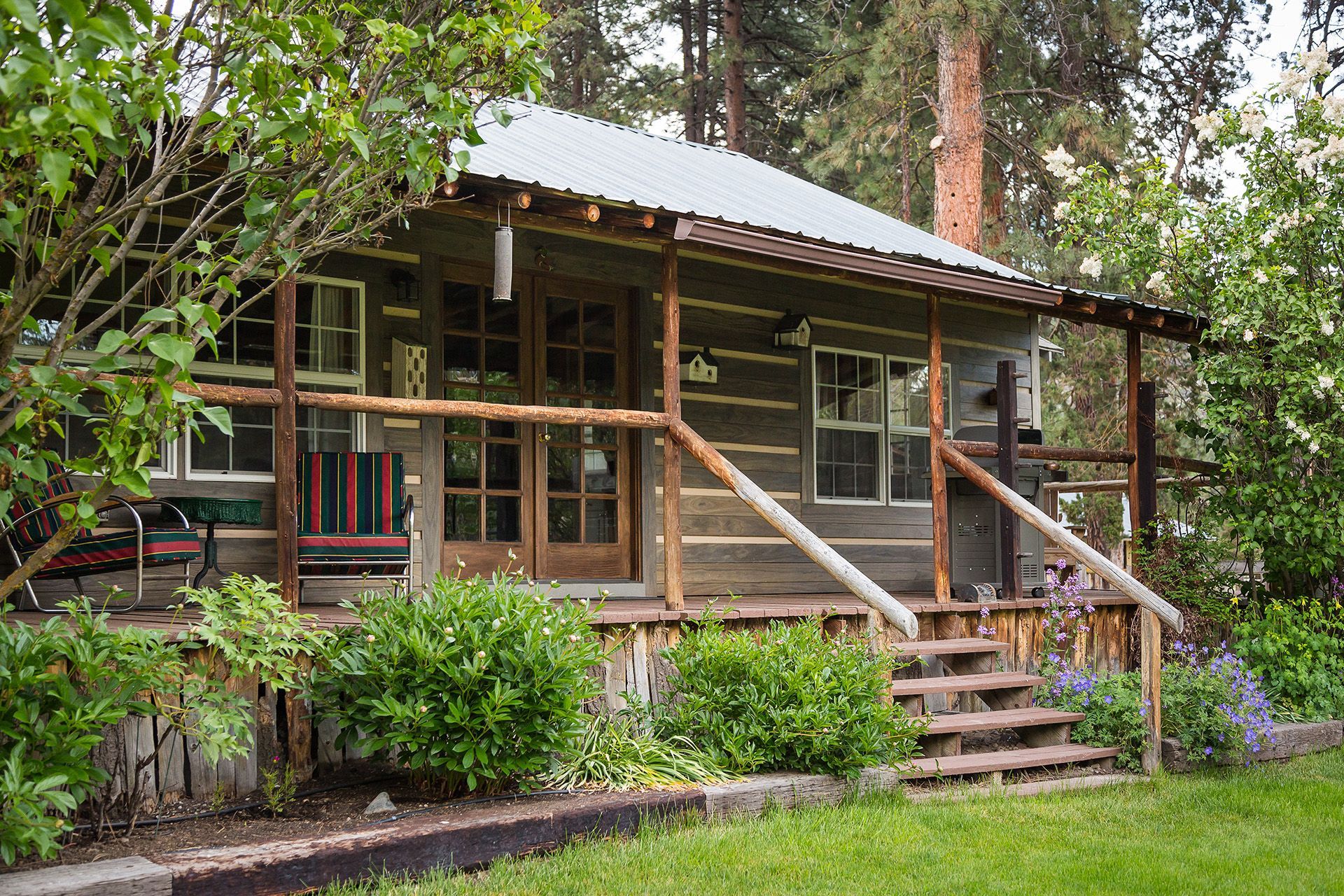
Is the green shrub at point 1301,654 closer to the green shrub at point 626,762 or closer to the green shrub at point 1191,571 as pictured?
the green shrub at point 1191,571

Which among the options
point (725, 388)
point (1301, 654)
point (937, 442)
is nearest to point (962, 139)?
point (725, 388)

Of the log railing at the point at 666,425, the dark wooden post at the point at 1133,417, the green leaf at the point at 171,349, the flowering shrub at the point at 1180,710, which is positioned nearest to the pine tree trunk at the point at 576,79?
the dark wooden post at the point at 1133,417

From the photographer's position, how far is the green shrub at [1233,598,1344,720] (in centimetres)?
726

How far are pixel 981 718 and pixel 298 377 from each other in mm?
3983

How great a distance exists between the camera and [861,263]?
6809 millimetres

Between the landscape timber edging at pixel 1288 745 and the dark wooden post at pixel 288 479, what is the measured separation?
14.2ft

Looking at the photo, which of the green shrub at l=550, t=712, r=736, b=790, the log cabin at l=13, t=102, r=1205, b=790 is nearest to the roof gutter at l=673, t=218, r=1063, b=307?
the log cabin at l=13, t=102, r=1205, b=790

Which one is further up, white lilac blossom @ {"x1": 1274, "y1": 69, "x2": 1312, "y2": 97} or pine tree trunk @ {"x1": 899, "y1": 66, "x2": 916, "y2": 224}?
pine tree trunk @ {"x1": 899, "y1": 66, "x2": 916, "y2": 224}

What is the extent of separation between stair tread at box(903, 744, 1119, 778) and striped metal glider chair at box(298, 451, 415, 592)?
8.83 ft

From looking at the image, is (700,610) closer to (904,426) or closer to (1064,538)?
(1064,538)

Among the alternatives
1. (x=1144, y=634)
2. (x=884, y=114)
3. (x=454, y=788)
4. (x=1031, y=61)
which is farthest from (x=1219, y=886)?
(x=1031, y=61)

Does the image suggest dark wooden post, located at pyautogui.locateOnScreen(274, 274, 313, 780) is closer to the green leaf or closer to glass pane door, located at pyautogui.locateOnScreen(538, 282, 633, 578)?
the green leaf

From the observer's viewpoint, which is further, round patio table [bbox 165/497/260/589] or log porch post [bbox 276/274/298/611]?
round patio table [bbox 165/497/260/589]

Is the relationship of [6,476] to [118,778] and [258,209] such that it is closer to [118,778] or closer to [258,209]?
[258,209]
